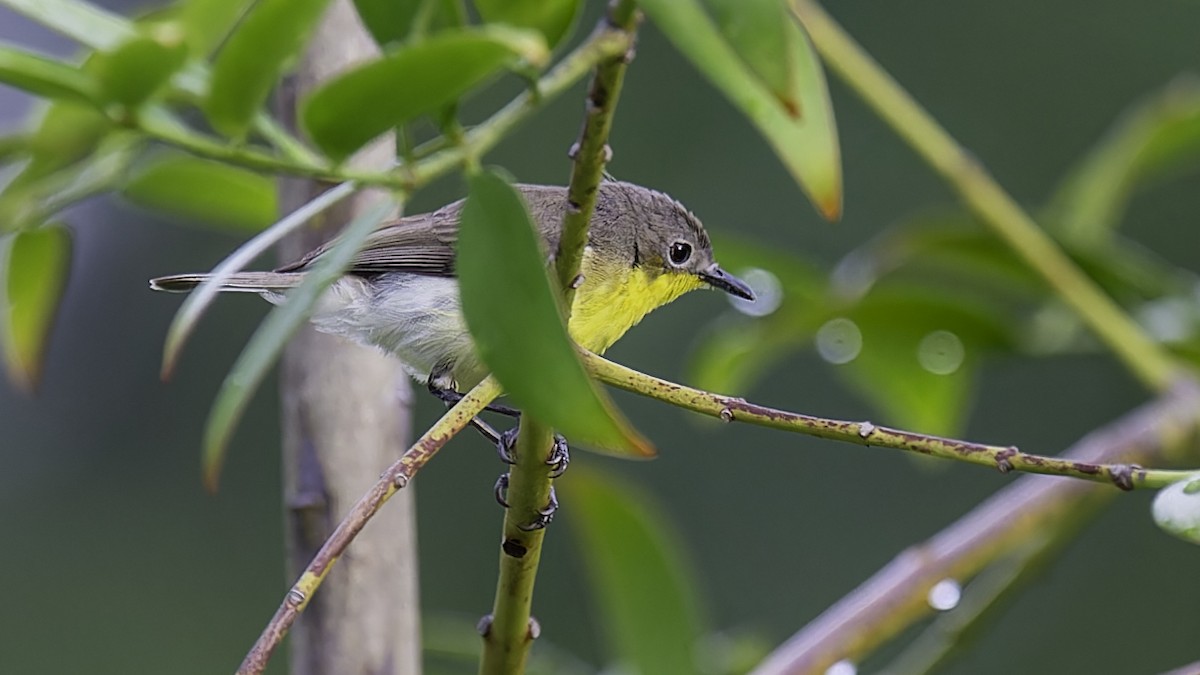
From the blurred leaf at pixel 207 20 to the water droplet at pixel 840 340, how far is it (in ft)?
2.81

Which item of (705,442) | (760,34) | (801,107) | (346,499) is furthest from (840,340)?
(705,442)

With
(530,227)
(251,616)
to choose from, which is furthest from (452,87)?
(251,616)

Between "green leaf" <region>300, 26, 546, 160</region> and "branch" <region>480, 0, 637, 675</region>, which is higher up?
"green leaf" <region>300, 26, 546, 160</region>

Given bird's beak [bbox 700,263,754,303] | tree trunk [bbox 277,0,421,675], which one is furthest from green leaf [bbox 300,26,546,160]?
bird's beak [bbox 700,263,754,303]

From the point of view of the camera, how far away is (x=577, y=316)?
1.75 m

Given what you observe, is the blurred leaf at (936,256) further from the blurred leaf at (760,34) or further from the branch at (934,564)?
the blurred leaf at (760,34)

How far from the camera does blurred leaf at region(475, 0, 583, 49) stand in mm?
1011

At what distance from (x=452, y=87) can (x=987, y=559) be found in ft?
2.62

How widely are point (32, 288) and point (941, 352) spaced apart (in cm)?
112

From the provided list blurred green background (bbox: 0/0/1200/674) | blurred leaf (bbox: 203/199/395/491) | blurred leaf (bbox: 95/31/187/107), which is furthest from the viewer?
blurred green background (bbox: 0/0/1200/674)

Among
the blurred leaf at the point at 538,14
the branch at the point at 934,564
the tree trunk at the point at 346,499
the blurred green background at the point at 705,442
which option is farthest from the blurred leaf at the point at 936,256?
the blurred green background at the point at 705,442

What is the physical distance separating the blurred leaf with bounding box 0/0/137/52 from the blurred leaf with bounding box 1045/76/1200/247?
119 centimetres

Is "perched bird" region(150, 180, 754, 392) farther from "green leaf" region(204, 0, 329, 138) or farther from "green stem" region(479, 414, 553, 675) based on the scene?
"green stem" region(479, 414, 553, 675)

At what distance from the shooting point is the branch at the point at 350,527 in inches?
30.1
